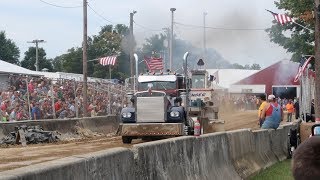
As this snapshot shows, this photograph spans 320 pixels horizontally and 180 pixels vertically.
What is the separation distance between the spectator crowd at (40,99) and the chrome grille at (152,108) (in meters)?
5.49

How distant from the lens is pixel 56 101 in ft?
83.5

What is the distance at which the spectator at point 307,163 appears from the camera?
280 centimetres

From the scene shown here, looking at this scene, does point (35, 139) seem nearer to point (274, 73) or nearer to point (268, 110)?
point (268, 110)

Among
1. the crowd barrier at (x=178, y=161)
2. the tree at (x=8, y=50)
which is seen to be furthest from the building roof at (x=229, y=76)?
the crowd barrier at (x=178, y=161)

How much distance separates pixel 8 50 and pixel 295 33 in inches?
2398

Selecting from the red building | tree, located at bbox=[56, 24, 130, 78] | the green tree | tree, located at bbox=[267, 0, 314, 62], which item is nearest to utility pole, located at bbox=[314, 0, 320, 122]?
tree, located at bbox=[267, 0, 314, 62]

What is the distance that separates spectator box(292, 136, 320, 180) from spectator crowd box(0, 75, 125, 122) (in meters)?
19.9

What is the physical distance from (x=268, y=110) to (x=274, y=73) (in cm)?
5710

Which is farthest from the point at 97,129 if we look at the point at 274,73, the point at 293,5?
the point at 274,73

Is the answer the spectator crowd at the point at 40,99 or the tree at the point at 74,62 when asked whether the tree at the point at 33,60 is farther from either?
the spectator crowd at the point at 40,99

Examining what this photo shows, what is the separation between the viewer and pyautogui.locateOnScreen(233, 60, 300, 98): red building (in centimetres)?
6650

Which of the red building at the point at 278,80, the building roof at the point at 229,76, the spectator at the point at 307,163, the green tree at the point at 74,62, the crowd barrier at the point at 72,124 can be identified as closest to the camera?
the spectator at the point at 307,163

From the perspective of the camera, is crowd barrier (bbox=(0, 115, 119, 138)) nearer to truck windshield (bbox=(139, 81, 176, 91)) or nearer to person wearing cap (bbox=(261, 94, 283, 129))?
truck windshield (bbox=(139, 81, 176, 91))

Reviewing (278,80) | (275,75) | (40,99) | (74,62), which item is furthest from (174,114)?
(74,62)
